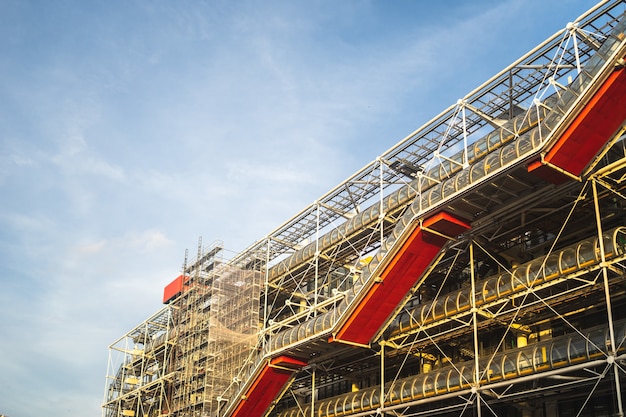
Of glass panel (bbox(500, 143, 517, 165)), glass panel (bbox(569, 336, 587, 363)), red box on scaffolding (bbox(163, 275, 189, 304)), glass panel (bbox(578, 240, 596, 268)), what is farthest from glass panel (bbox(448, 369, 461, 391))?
red box on scaffolding (bbox(163, 275, 189, 304))

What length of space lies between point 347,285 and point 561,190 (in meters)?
16.9

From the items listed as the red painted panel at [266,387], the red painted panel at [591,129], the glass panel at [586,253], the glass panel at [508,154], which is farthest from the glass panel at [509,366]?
the red painted panel at [266,387]

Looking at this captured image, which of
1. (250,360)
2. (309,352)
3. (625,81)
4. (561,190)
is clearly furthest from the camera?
(250,360)

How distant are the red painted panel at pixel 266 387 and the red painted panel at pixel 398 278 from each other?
509 centimetres

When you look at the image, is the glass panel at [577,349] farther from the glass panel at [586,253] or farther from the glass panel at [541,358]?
the glass panel at [586,253]

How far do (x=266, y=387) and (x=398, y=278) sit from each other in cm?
946

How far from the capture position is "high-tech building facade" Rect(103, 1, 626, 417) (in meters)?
21.6

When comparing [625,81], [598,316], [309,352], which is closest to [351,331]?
[309,352]

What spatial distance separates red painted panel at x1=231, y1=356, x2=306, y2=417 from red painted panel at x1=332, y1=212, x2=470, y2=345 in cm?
509

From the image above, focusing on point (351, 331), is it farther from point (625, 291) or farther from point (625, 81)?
point (625, 81)

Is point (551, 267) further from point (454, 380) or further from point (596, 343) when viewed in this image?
point (454, 380)

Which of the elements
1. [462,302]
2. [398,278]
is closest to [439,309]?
[462,302]

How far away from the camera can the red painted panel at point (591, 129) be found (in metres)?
21.5

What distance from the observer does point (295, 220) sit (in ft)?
125
